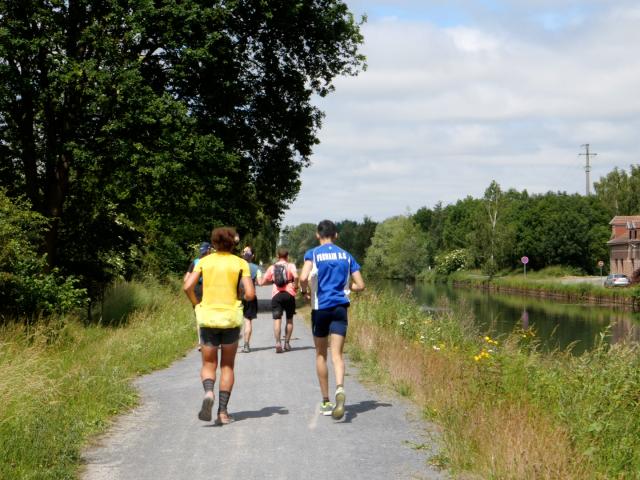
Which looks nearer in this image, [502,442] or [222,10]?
[502,442]

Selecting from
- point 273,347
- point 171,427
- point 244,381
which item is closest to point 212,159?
point 273,347

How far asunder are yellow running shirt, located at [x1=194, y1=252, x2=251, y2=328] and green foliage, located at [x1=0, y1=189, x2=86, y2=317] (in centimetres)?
642

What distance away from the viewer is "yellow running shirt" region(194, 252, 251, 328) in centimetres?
759

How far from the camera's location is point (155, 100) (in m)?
20.0

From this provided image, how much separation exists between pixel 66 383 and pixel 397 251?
399ft

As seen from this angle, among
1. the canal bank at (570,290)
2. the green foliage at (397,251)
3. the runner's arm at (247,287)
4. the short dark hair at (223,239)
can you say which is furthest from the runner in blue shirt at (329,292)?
the green foliage at (397,251)

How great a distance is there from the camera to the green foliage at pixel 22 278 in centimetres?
1307

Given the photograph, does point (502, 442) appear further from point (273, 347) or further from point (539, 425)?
point (273, 347)

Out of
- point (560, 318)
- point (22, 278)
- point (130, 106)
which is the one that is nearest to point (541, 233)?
point (560, 318)

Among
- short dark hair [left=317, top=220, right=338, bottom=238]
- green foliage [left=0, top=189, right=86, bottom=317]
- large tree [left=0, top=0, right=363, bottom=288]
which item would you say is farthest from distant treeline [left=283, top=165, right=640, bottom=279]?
short dark hair [left=317, top=220, right=338, bottom=238]

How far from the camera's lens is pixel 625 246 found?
3403 inches

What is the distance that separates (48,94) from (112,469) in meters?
15.2

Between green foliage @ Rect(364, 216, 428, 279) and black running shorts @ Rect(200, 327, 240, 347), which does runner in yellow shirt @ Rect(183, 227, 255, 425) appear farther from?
green foliage @ Rect(364, 216, 428, 279)

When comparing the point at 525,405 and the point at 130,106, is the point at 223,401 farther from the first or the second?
the point at 130,106
